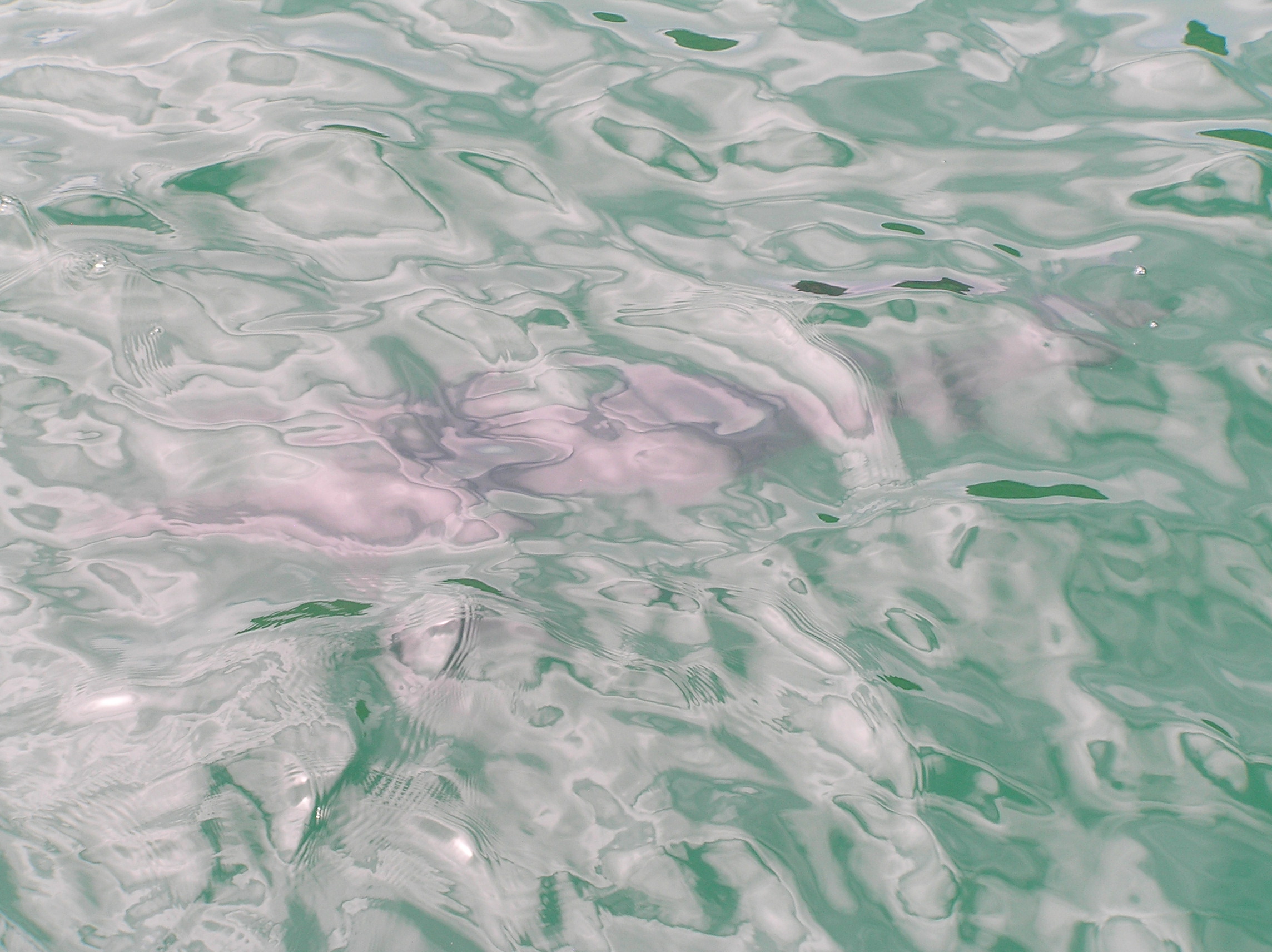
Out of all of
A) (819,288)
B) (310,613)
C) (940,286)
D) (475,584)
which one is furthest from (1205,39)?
(310,613)

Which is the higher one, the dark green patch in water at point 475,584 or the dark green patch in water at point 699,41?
the dark green patch in water at point 699,41

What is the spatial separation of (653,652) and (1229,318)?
284cm

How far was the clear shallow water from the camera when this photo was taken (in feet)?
8.26

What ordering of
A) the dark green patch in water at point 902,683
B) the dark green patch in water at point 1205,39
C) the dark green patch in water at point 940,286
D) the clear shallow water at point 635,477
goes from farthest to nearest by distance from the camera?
the dark green patch in water at point 1205,39, the dark green patch in water at point 940,286, the dark green patch in water at point 902,683, the clear shallow water at point 635,477

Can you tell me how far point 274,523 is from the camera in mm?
3318

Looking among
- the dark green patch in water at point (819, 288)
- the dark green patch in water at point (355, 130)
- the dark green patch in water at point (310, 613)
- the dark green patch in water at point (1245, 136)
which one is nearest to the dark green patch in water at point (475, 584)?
the dark green patch in water at point (310, 613)

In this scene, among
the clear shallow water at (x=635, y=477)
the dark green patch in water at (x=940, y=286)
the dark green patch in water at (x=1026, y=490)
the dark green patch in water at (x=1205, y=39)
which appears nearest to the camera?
the clear shallow water at (x=635, y=477)

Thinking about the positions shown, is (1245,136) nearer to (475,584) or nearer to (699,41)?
(699,41)

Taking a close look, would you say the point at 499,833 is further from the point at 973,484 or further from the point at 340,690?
the point at 973,484

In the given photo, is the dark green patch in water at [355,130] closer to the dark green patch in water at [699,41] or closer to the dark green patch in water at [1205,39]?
the dark green patch in water at [699,41]

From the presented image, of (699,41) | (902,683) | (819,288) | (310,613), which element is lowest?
(310,613)

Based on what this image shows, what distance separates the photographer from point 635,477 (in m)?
3.49

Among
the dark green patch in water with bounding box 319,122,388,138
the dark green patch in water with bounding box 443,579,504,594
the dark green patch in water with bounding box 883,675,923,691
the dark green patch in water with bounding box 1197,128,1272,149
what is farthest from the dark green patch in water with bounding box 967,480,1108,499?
the dark green patch in water with bounding box 319,122,388,138

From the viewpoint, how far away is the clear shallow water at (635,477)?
2.52m
